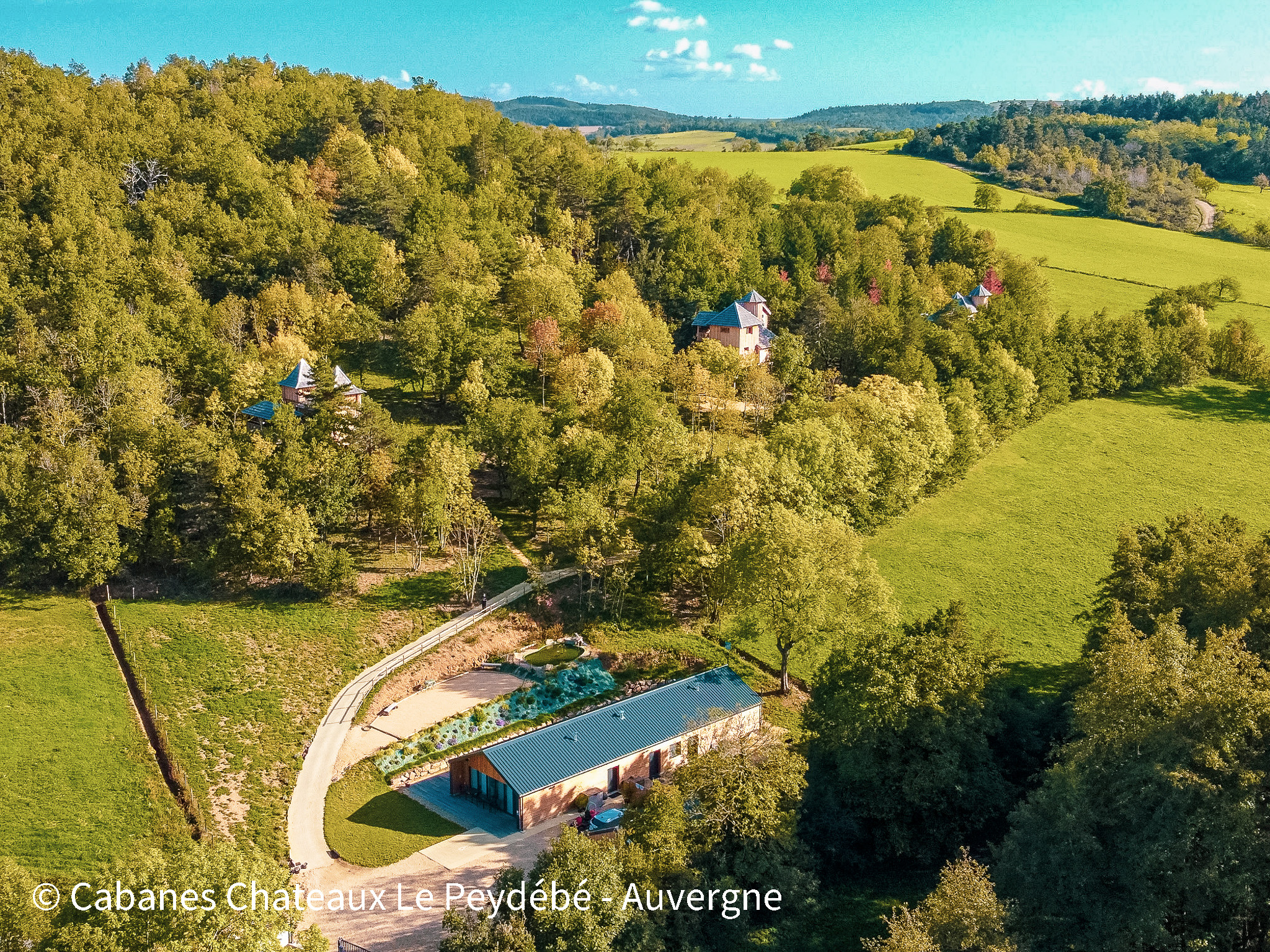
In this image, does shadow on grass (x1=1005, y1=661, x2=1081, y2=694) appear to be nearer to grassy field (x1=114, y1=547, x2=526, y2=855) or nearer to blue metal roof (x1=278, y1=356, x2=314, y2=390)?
grassy field (x1=114, y1=547, x2=526, y2=855)

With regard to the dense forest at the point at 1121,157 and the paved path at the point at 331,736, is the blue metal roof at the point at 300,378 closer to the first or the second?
the paved path at the point at 331,736

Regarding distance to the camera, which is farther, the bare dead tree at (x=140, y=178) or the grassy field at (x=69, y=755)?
the bare dead tree at (x=140, y=178)

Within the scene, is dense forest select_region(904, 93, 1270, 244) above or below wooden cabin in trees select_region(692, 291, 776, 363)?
above

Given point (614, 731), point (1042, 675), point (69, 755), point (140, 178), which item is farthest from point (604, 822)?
point (140, 178)

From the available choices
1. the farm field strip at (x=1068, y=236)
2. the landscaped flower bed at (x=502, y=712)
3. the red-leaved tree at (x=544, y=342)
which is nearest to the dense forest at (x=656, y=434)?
the red-leaved tree at (x=544, y=342)

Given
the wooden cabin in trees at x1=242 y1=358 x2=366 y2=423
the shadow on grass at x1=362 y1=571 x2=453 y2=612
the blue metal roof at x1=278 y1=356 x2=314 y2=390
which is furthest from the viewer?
the blue metal roof at x1=278 y1=356 x2=314 y2=390

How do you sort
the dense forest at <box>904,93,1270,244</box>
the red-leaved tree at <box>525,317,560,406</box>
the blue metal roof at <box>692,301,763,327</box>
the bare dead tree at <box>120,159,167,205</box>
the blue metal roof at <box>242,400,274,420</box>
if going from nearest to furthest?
the blue metal roof at <box>242,400,274,420</box>, the red-leaved tree at <box>525,317,560,406</box>, the bare dead tree at <box>120,159,167,205</box>, the blue metal roof at <box>692,301,763,327</box>, the dense forest at <box>904,93,1270,244</box>

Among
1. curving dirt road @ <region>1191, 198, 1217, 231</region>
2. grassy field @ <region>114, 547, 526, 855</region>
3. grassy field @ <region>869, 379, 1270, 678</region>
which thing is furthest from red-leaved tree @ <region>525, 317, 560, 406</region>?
curving dirt road @ <region>1191, 198, 1217, 231</region>
